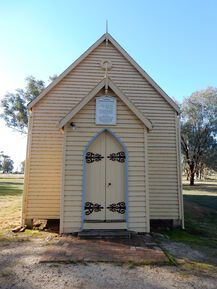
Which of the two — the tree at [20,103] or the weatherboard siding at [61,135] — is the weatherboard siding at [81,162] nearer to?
the weatherboard siding at [61,135]

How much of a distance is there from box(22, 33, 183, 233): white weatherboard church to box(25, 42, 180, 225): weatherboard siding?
0.04m

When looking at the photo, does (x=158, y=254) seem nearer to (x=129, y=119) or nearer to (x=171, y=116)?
(x=129, y=119)

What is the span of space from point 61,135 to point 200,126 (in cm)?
3205

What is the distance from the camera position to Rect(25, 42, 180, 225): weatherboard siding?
9.81m

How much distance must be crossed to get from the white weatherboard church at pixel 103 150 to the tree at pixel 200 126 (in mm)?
29294

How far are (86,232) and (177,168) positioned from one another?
4.54 metres

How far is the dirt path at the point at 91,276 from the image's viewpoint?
4.51 meters

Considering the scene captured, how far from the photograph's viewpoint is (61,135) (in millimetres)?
10289

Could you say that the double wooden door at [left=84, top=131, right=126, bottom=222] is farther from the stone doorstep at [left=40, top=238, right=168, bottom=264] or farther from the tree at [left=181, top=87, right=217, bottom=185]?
the tree at [left=181, top=87, right=217, bottom=185]

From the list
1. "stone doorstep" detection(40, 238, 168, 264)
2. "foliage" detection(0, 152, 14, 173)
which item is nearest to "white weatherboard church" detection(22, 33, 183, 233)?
"stone doorstep" detection(40, 238, 168, 264)

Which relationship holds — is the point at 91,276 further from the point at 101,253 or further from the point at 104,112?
the point at 104,112

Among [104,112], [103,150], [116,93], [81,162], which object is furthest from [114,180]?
[116,93]

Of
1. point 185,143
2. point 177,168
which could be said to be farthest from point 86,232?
point 185,143

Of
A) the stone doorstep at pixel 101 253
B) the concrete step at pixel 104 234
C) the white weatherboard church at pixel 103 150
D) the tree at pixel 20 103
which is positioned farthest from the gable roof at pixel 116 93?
the tree at pixel 20 103
